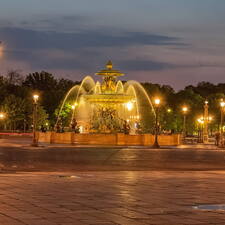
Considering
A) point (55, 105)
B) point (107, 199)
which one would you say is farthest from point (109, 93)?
point (55, 105)

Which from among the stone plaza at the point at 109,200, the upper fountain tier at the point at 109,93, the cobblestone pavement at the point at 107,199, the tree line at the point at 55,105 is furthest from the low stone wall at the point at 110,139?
the tree line at the point at 55,105

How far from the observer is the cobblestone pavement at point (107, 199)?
37.3 ft

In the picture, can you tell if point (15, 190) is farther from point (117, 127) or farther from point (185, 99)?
point (185, 99)

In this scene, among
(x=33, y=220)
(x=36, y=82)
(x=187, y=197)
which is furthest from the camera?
(x=36, y=82)

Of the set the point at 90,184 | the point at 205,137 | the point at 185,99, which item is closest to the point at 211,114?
the point at 185,99

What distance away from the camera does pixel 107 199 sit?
14273 mm

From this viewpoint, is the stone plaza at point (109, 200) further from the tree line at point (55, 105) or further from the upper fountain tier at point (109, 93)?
the tree line at point (55, 105)

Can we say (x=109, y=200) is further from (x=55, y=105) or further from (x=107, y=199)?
(x=55, y=105)

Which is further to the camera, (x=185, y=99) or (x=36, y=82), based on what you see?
(x=36, y=82)

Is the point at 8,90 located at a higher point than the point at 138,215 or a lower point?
higher

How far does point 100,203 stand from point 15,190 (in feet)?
8.84

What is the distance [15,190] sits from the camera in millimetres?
15414

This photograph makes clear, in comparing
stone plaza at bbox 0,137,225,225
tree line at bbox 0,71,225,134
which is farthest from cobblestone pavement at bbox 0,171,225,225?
tree line at bbox 0,71,225,134

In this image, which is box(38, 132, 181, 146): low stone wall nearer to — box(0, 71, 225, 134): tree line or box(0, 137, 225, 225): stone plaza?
box(0, 137, 225, 225): stone plaza
